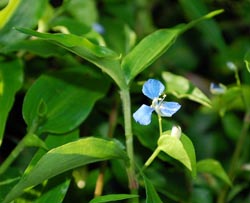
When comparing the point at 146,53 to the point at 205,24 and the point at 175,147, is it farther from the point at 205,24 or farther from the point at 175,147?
the point at 205,24

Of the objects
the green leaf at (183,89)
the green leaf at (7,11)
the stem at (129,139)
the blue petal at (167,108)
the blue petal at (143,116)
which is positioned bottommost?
the green leaf at (183,89)

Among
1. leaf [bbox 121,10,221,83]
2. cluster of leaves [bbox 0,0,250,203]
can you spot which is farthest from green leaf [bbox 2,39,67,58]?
leaf [bbox 121,10,221,83]

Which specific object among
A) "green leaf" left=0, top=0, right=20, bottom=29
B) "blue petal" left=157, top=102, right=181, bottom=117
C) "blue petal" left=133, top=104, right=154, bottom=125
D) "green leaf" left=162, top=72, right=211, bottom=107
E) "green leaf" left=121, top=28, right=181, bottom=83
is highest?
"green leaf" left=0, top=0, right=20, bottom=29

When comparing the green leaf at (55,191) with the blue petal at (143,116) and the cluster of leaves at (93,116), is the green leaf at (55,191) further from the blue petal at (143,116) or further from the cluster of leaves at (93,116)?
the blue petal at (143,116)

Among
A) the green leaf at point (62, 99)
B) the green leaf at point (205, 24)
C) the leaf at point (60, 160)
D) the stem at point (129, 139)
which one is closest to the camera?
the leaf at point (60, 160)

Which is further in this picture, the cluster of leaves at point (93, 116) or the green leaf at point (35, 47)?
the green leaf at point (35, 47)

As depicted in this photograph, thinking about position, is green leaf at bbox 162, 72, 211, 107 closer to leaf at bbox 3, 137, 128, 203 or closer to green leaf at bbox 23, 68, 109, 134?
green leaf at bbox 23, 68, 109, 134

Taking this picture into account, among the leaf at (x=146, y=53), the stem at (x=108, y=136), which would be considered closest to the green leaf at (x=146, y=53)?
the leaf at (x=146, y=53)

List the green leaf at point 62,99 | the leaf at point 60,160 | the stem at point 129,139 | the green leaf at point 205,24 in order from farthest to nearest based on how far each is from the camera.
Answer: the green leaf at point 205,24, the green leaf at point 62,99, the stem at point 129,139, the leaf at point 60,160
